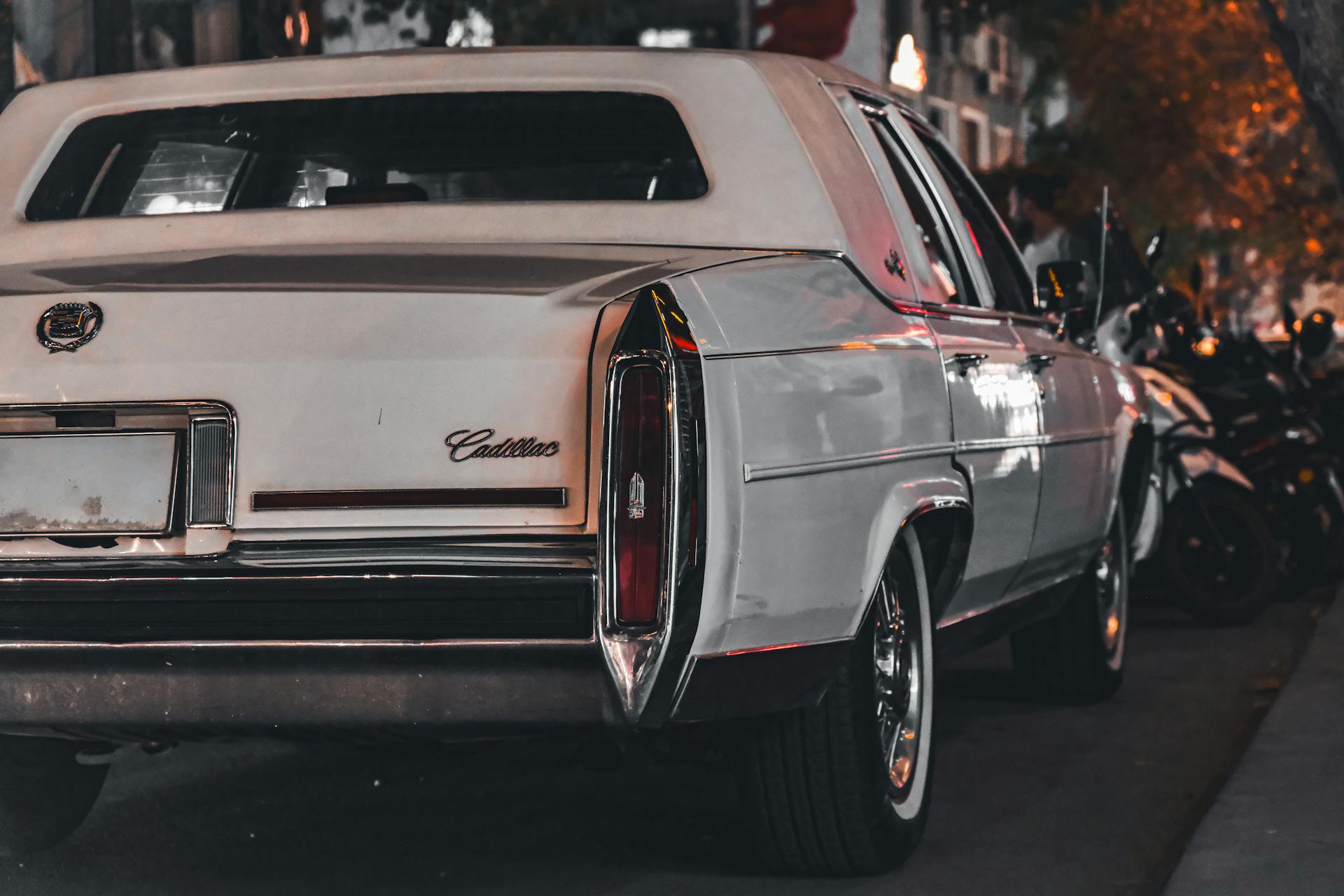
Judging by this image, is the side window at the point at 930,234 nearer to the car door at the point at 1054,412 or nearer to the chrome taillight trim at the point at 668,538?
the car door at the point at 1054,412

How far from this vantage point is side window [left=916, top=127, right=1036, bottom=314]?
604 cm

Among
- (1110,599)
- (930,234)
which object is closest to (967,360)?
(930,234)

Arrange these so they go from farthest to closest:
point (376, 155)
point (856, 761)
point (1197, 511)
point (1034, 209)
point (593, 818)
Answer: point (1034, 209) < point (1197, 511) < point (593, 818) < point (376, 155) < point (856, 761)

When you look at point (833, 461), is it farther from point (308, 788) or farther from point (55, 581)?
point (308, 788)

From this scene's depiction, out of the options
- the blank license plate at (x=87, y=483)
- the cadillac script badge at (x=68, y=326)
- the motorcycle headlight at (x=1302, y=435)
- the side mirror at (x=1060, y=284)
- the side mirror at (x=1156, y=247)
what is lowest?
the motorcycle headlight at (x=1302, y=435)

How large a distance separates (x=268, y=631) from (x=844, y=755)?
49.6 inches

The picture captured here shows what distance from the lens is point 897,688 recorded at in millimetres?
4891

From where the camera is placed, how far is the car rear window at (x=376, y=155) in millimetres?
4977

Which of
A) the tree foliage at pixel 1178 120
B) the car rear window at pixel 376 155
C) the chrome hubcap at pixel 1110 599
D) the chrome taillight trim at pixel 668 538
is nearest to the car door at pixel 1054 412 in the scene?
the chrome hubcap at pixel 1110 599

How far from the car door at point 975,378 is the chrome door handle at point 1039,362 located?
37 mm

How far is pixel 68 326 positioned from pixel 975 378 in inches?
85.0

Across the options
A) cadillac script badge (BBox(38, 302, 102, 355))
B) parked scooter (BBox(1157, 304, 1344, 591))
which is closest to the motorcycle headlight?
parked scooter (BBox(1157, 304, 1344, 591))

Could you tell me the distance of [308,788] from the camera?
5926 millimetres

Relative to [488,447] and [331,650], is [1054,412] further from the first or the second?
[331,650]
